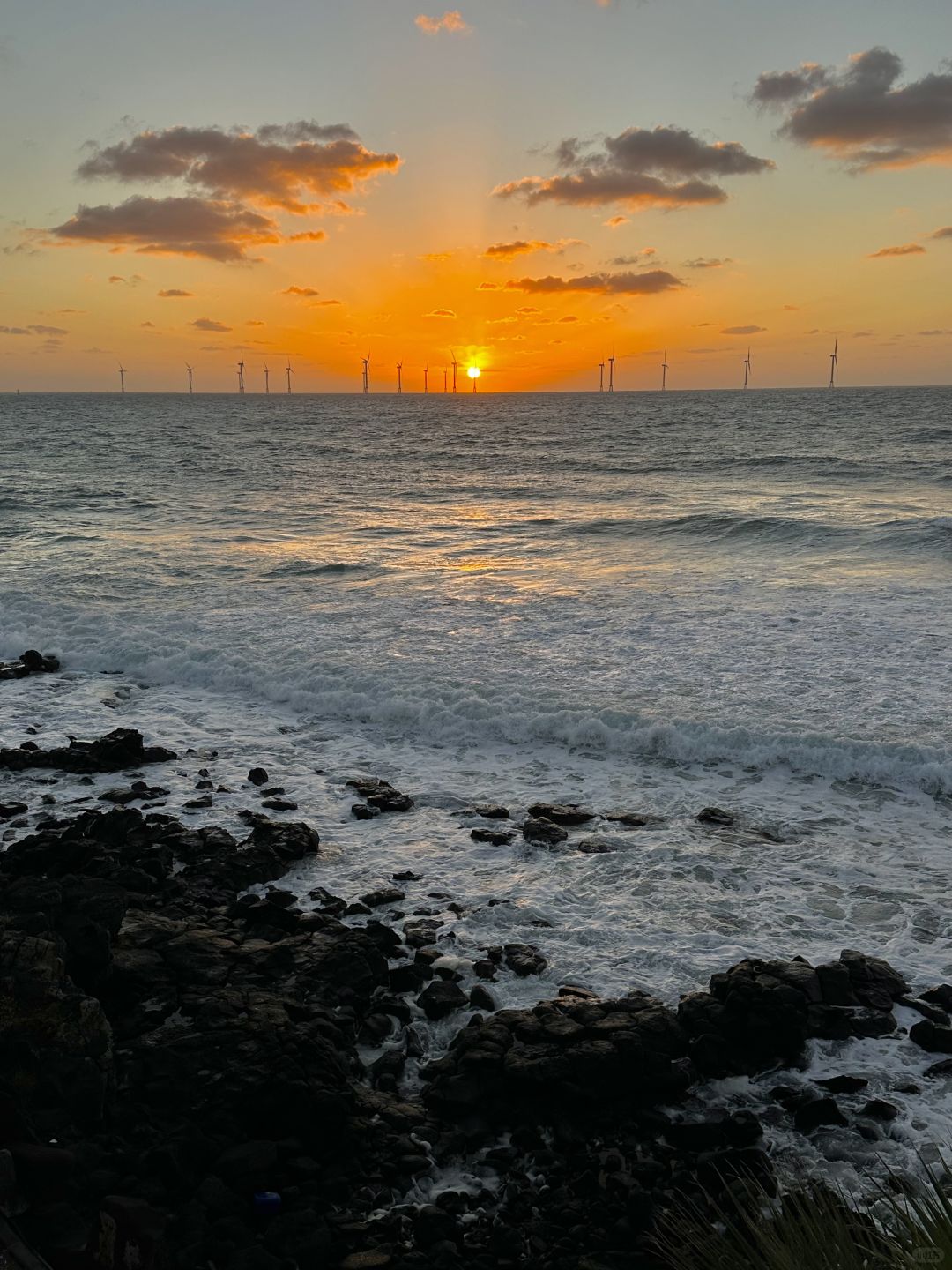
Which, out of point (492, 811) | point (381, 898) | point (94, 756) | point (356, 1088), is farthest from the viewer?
point (94, 756)

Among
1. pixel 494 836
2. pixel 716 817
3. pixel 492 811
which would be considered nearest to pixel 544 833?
pixel 494 836

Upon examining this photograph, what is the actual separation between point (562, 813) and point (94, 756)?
5759mm

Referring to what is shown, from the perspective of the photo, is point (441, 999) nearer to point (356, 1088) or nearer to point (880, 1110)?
point (356, 1088)

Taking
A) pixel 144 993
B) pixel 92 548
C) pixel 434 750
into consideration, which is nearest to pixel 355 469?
pixel 92 548

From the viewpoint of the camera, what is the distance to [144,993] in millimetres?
6152

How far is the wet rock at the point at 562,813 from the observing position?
9859mm

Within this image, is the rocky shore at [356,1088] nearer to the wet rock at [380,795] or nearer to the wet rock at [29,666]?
the wet rock at [380,795]

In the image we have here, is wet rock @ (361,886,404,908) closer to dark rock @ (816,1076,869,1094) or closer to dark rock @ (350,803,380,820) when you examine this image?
dark rock @ (350,803,380,820)

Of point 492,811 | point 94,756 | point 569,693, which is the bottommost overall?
point 492,811

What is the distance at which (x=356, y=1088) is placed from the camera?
5.67 meters

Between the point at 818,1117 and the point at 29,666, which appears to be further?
the point at 29,666

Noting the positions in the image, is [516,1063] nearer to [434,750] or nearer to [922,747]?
[434,750]

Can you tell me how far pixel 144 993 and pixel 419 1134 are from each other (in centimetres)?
210

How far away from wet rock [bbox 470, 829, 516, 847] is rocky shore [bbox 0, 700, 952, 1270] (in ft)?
5.63
